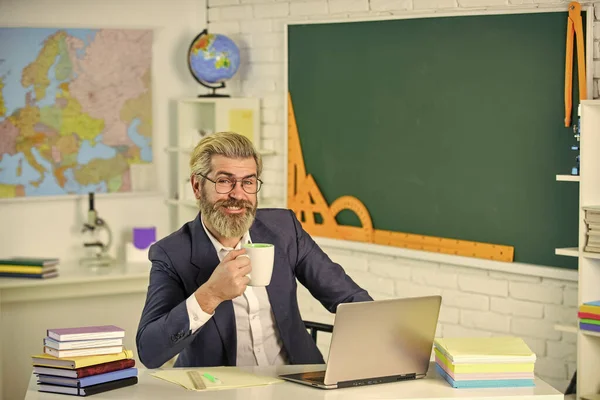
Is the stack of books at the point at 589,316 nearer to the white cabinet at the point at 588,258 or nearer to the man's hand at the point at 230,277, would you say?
the white cabinet at the point at 588,258

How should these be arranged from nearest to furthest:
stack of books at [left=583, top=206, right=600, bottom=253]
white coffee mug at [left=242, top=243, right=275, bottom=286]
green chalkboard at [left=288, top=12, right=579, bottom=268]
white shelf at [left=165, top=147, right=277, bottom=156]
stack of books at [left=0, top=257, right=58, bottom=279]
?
white coffee mug at [left=242, top=243, right=275, bottom=286]
stack of books at [left=583, top=206, right=600, bottom=253]
green chalkboard at [left=288, top=12, right=579, bottom=268]
stack of books at [left=0, top=257, right=58, bottom=279]
white shelf at [left=165, top=147, right=277, bottom=156]

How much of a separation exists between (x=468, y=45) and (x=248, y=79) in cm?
151

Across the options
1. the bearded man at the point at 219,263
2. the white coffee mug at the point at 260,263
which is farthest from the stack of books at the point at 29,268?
the white coffee mug at the point at 260,263

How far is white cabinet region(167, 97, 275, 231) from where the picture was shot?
542cm

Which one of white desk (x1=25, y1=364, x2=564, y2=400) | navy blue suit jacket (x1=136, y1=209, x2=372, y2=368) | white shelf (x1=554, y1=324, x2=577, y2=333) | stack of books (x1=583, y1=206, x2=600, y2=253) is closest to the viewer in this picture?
white desk (x1=25, y1=364, x2=564, y2=400)

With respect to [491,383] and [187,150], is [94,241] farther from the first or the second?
[491,383]

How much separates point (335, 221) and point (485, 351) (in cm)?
250

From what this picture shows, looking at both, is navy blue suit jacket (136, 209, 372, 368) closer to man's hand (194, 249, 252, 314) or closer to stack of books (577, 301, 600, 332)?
man's hand (194, 249, 252, 314)

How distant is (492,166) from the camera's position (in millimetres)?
4383

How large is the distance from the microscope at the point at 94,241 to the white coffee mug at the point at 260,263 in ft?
8.92

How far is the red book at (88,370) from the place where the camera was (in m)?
2.57

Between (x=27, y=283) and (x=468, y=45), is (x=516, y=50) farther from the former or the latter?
(x=27, y=283)

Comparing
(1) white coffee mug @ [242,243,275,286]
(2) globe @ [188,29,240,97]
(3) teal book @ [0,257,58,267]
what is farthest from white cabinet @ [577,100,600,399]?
(3) teal book @ [0,257,58,267]

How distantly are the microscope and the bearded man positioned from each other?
2.18 meters
